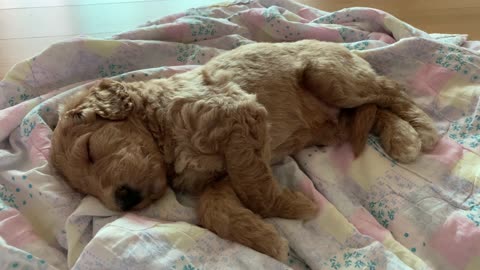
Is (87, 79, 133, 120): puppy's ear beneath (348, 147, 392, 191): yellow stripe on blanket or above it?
above

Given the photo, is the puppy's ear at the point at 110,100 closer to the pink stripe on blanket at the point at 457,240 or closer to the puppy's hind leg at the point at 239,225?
the puppy's hind leg at the point at 239,225

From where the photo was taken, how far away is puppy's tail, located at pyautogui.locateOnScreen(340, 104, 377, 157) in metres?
2.20

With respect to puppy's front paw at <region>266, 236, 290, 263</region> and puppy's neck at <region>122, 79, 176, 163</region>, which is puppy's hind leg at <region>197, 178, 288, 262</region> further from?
puppy's neck at <region>122, 79, 176, 163</region>

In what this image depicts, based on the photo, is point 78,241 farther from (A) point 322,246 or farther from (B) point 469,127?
(B) point 469,127

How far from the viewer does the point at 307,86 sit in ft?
7.43

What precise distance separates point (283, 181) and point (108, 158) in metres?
0.75

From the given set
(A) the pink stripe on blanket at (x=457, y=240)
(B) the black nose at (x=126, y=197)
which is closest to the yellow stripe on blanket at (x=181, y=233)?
(B) the black nose at (x=126, y=197)

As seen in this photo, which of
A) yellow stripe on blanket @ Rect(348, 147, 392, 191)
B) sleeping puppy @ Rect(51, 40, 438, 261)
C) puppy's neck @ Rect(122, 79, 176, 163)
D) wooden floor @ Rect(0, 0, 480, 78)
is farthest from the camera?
wooden floor @ Rect(0, 0, 480, 78)

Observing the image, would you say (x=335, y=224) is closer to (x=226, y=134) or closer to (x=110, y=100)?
(x=226, y=134)

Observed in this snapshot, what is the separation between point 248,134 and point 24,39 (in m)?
2.00

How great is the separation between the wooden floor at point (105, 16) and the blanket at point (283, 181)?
0.47 m

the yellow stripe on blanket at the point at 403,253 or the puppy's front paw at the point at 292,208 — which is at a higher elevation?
the puppy's front paw at the point at 292,208

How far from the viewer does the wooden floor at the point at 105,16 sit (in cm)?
312

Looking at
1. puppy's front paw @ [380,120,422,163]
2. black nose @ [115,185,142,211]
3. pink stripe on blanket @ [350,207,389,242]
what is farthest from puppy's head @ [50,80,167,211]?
puppy's front paw @ [380,120,422,163]
